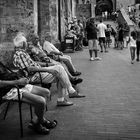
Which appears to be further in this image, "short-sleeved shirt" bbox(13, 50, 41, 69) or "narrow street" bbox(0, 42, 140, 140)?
"short-sleeved shirt" bbox(13, 50, 41, 69)

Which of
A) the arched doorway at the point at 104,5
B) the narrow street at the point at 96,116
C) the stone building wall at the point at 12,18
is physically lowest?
the narrow street at the point at 96,116

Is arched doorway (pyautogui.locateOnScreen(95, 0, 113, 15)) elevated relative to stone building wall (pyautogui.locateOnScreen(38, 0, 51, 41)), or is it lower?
elevated

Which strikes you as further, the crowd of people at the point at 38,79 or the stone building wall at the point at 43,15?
the stone building wall at the point at 43,15

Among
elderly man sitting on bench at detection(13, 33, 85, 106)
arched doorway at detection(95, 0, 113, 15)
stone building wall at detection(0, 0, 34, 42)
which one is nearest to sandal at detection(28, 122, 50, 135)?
elderly man sitting on bench at detection(13, 33, 85, 106)

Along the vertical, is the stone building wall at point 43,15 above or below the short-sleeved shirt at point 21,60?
above

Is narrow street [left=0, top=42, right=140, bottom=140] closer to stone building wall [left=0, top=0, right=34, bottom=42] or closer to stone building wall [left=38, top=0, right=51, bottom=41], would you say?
stone building wall [left=0, top=0, right=34, bottom=42]

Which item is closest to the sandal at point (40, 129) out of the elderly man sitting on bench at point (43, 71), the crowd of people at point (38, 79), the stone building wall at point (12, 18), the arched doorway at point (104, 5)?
the crowd of people at point (38, 79)

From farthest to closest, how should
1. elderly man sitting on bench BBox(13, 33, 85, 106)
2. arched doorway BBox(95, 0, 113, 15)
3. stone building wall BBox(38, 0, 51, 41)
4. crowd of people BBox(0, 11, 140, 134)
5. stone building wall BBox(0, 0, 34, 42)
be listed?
1. arched doorway BBox(95, 0, 113, 15)
2. stone building wall BBox(38, 0, 51, 41)
3. stone building wall BBox(0, 0, 34, 42)
4. elderly man sitting on bench BBox(13, 33, 85, 106)
5. crowd of people BBox(0, 11, 140, 134)

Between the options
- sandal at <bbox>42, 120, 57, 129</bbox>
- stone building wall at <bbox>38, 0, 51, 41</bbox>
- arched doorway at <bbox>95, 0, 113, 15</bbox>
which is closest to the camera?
sandal at <bbox>42, 120, 57, 129</bbox>

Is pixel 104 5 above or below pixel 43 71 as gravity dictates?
above

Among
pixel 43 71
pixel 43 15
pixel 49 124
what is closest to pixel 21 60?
pixel 43 71

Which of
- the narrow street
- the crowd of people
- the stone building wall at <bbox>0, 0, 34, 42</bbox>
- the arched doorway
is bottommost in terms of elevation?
the narrow street

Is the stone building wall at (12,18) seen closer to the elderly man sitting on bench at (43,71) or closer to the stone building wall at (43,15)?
the stone building wall at (43,15)

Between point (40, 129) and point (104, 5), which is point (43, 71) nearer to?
point (40, 129)
